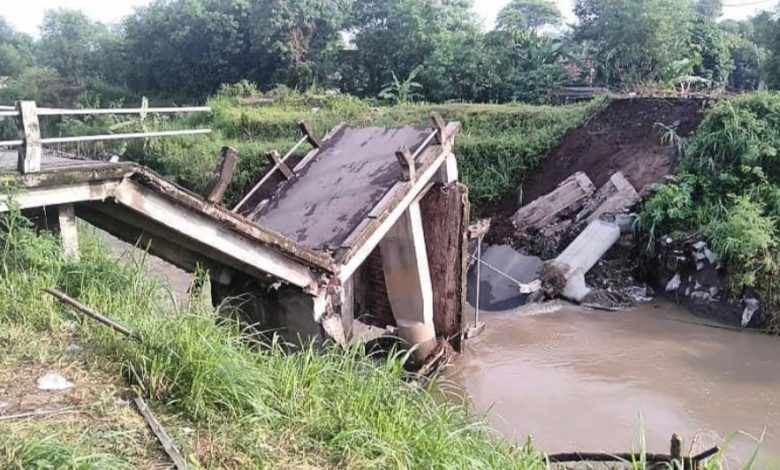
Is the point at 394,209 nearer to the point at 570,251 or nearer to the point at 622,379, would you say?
the point at 622,379

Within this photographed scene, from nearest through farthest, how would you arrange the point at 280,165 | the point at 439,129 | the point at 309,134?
the point at 439,129
the point at 280,165
the point at 309,134

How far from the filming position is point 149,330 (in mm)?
3771

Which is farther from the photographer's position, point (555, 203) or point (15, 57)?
point (15, 57)

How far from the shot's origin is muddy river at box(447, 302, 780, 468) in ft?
21.4

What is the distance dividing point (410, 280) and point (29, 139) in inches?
155

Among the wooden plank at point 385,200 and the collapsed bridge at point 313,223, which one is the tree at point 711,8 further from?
the wooden plank at point 385,200

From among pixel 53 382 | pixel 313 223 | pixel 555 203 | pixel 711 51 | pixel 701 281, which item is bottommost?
pixel 701 281

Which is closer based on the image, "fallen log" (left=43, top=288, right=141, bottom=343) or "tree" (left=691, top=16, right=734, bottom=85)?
"fallen log" (left=43, top=288, right=141, bottom=343)

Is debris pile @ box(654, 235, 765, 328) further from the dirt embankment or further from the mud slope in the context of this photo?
the mud slope

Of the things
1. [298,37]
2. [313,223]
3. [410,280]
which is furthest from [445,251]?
[298,37]

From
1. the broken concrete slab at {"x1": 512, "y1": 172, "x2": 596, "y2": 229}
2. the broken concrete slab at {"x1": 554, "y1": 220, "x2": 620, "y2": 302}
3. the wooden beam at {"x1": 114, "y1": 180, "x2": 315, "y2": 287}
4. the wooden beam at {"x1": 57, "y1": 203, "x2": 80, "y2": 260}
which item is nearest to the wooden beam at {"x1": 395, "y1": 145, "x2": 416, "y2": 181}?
the wooden beam at {"x1": 114, "y1": 180, "x2": 315, "y2": 287}

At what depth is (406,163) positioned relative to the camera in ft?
21.0

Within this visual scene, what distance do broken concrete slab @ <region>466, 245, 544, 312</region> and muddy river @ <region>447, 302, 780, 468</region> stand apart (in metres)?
0.49

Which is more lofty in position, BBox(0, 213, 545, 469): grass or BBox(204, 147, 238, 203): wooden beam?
BBox(204, 147, 238, 203): wooden beam
